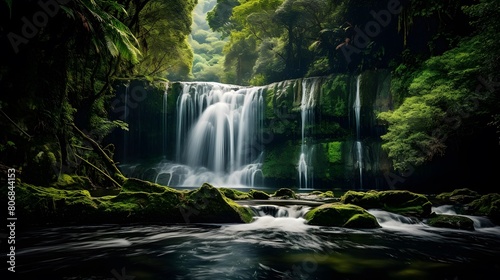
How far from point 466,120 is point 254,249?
11606 millimetres

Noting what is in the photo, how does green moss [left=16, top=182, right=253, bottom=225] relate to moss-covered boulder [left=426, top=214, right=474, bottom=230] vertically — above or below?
above

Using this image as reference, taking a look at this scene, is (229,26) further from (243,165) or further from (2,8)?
(2,8)

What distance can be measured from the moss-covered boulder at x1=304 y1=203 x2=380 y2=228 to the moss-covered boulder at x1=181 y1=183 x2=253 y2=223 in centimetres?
192

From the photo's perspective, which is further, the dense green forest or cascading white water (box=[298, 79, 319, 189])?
cascading white water (box=[298, 79, 319, 189])

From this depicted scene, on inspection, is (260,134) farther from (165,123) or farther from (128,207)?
(128,207)

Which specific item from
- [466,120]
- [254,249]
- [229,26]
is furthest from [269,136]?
[229,26]

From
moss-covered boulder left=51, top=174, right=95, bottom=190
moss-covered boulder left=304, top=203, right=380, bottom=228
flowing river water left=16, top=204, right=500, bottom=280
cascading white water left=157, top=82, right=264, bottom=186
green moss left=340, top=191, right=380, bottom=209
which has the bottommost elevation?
flowing river water left=16, top=204, right=500, bottom=280

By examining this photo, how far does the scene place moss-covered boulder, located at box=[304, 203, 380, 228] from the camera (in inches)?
280

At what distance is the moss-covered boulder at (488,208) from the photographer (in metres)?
8.20

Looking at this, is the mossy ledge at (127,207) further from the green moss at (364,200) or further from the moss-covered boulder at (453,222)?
the moss-covered boulder at (453,222)

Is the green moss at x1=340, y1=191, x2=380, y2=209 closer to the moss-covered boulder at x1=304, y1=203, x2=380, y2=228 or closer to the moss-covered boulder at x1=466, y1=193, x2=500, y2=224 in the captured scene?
the moss-covered boulder at x1=304, y1=203, x2=380, y2=228

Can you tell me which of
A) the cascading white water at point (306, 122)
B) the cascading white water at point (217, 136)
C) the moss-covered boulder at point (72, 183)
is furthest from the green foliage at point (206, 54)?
the moss-covered boulder at point (72, 183)

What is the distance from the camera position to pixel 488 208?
8703mm

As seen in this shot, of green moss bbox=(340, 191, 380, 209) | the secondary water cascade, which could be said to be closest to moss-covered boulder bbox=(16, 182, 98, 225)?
green moss bbox=(340, 191, 380, 209)
